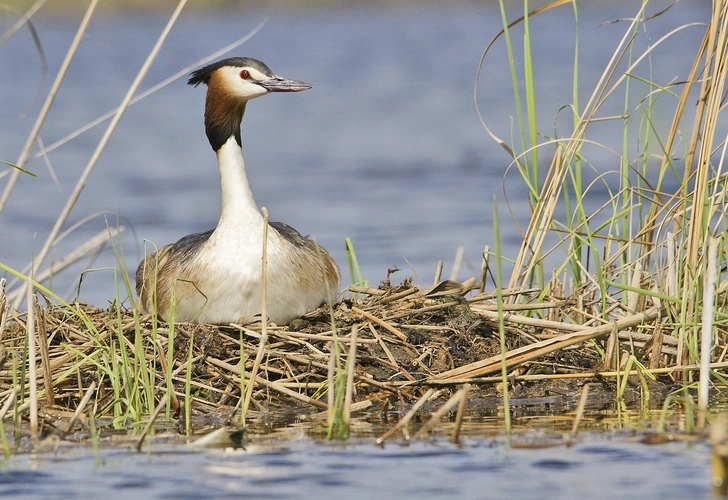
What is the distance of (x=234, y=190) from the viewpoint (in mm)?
5734

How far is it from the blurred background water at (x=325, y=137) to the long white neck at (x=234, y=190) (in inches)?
27.6

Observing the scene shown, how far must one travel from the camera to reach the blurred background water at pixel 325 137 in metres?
11.6

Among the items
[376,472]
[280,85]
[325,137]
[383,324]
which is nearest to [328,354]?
[383,324]

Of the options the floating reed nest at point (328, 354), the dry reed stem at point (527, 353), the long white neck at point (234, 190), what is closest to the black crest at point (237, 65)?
the long white neck at point (234, 190)

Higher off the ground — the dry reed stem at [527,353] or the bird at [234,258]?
the bird at [234,258]

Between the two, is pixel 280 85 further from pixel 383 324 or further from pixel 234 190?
pixel 383 324

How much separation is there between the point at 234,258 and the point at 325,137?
47.2ft

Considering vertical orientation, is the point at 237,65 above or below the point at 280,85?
above

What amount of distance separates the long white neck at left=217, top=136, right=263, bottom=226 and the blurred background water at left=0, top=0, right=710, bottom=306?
701mm

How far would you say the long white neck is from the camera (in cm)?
564

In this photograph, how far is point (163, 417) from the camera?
4.57 m

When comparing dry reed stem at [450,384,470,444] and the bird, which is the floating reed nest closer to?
the bird

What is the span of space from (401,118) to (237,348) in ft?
55.0

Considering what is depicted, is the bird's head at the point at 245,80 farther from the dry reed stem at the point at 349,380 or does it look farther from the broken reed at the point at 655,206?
the dry reed stem at the point at 349,380
